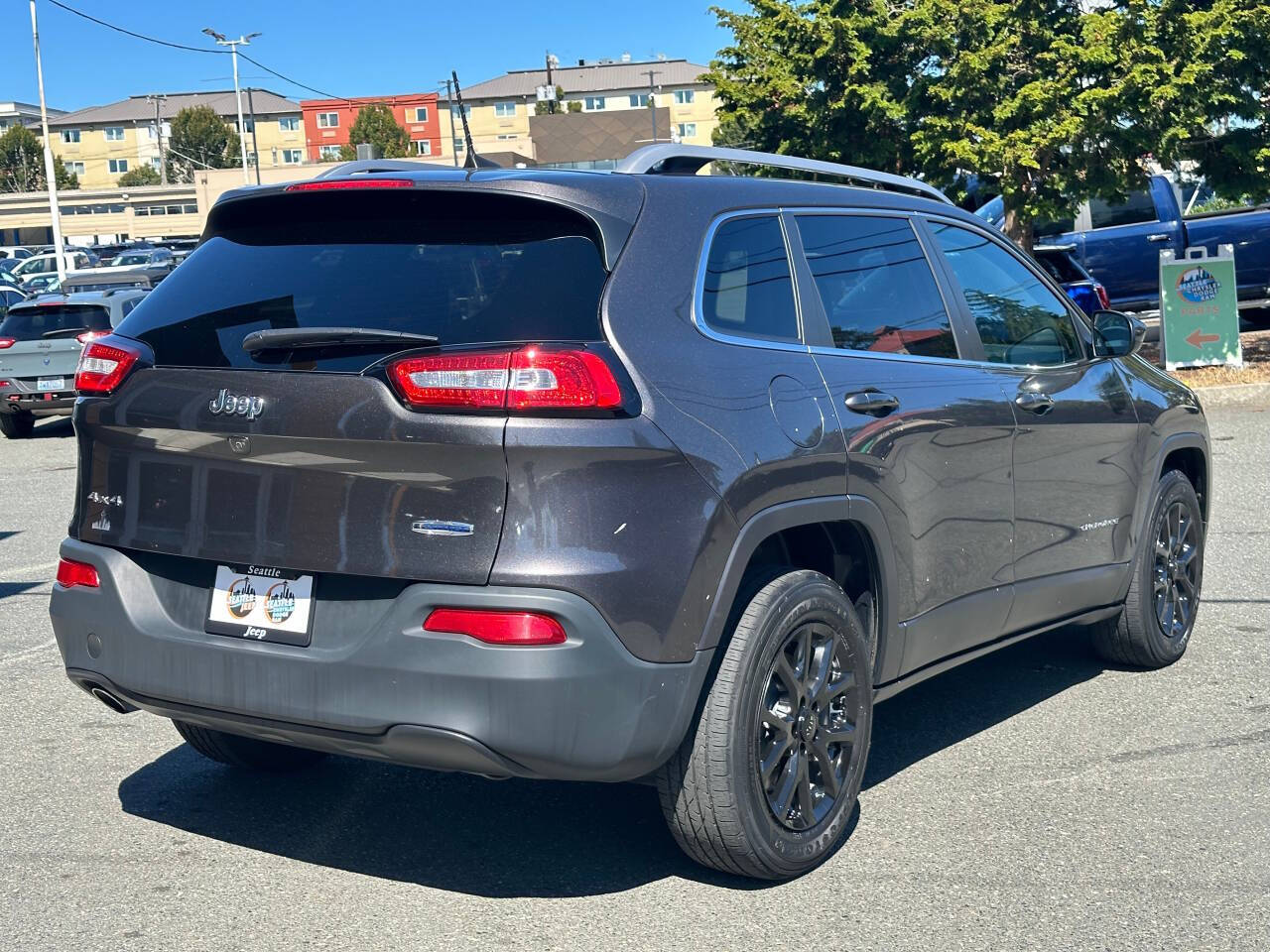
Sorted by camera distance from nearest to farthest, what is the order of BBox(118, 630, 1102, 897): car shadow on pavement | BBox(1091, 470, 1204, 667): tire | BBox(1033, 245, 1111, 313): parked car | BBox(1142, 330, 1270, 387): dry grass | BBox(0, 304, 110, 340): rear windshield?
BBox(118, 630, 1102, 897): car shadow on pavement, BBox(1091, 470, 1204, 667): tire, BBox(1142, 330, 1270, 387): dry grass, BBox(0, 304, 110, 340): rear windshield, BBox(1033, 245, 1111, 313): parked car

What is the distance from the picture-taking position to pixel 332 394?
3.58 m

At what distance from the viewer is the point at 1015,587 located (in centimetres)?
501

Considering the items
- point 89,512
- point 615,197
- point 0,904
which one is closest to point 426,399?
point 615,197

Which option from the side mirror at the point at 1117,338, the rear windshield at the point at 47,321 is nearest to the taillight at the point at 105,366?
the side mirror at the point at 1117,338

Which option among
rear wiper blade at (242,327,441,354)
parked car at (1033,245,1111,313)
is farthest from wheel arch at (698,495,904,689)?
parked car at (1033,245,1111,313)

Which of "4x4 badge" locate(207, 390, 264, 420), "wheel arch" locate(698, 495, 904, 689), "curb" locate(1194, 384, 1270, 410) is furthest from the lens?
"curb" locate(1194, 384, 1270, 410)

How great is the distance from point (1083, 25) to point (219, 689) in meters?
14.6

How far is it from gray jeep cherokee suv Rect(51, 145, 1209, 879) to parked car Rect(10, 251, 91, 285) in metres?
48.5

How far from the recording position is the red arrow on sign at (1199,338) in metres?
16.1

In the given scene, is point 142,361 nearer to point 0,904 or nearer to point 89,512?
point 89,512

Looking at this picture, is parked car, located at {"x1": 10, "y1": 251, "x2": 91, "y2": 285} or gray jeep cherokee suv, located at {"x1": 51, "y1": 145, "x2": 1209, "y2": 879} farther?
parked car, located at {"x1": 10, "y1": 251, "x2": 91, "y2": 285}

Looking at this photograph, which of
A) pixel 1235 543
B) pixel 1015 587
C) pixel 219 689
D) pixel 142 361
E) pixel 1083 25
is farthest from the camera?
pixel 1083 25

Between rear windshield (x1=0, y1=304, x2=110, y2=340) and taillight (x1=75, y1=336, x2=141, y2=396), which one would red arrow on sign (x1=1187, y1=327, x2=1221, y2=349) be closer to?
rear windshield (x1=0, y1=304, x2=110, y2=340)

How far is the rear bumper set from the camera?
134 inches
